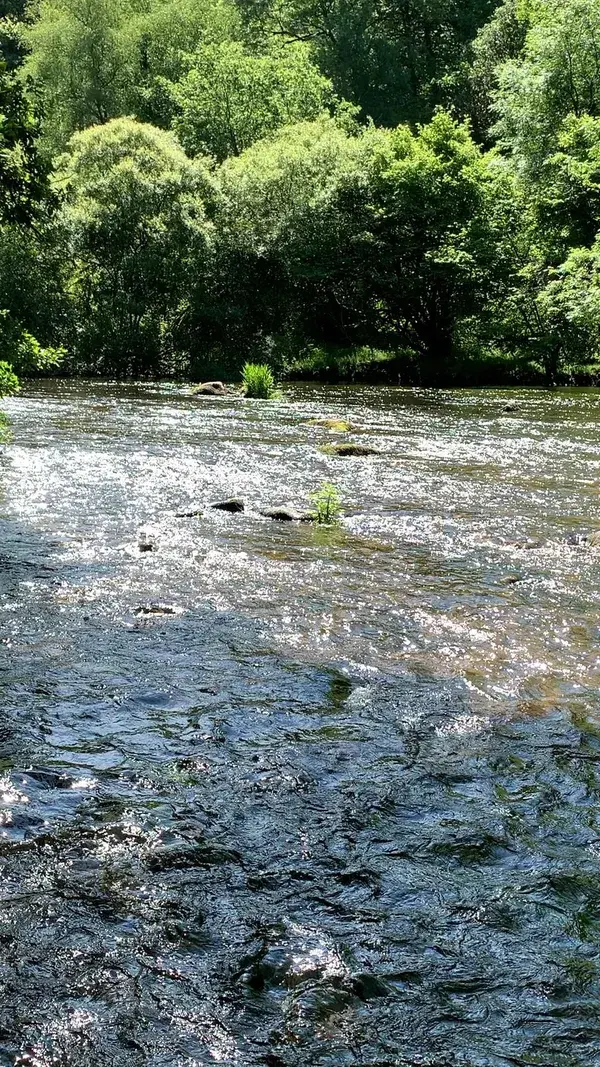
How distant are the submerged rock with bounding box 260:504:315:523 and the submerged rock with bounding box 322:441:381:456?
5442 mm

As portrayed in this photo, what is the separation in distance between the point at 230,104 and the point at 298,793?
166 ft

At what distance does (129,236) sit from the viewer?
1404 inches

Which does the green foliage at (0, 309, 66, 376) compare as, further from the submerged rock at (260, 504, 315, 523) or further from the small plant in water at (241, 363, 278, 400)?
the small plant in water at (241, 363, 278, 400)

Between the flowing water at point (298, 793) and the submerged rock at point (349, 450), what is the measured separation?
5949 mm

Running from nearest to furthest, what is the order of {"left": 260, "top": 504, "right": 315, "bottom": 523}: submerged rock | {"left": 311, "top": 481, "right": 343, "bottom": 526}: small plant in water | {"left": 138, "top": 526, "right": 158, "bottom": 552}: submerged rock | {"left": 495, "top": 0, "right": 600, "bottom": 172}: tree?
{"left": 138, "top": 526, "right": 158, "bottom": 552}: submerged rock, {"left": 311, "top": 481, "right": 343, "bottom": 526}: small plant in water, {"left": 260, "top": 504, "right": 315, "bottom": 523}: submerged rock, {"left": 495, "top": 0, "right": 600, "bottom": 172}: tree

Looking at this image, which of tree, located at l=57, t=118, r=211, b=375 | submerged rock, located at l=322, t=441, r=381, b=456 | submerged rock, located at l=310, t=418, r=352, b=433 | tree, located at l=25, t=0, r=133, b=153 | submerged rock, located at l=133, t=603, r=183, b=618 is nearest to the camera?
submerged rock, located at l=133, t=603, r=183, b=618

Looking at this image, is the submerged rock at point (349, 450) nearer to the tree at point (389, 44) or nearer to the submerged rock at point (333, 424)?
the submerged rock at point (333, 424)

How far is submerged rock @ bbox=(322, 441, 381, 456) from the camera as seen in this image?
17.8 meters

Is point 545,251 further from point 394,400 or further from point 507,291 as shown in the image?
point 394,400

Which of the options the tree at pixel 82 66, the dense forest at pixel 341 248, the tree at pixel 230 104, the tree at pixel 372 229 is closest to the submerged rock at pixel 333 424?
the dense forest at pixel 341 248

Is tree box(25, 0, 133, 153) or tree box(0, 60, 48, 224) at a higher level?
tree box(25, 0, 133, 153)

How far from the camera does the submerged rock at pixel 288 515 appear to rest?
1216 cm

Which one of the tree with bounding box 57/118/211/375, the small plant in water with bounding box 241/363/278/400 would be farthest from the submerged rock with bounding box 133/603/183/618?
the tree with bounding box 57/118/211/375

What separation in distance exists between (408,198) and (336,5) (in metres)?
41.6
